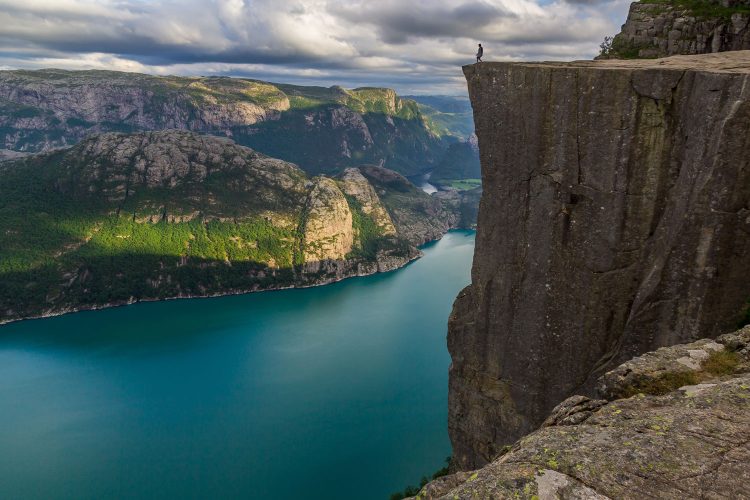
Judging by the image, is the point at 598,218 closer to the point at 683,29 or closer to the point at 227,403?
the point at 683,29

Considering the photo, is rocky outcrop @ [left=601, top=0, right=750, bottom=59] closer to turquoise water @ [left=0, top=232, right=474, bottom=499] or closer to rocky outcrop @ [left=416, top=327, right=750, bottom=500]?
rocky outcrop @ [left=416, top=327, right=750, bottom=500]

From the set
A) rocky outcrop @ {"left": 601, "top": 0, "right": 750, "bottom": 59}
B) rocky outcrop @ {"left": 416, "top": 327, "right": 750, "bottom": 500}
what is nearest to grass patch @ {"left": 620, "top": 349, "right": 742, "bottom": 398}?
rocky outcrop @ {"left": 416, "top": 327, "right": 750, "bottom": 500}

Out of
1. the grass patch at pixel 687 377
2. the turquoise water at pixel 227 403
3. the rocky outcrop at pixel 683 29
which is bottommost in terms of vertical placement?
the turquoise water at pixel 227 403

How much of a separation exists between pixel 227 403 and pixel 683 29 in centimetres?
9484

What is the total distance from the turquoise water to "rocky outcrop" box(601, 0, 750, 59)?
60607mm

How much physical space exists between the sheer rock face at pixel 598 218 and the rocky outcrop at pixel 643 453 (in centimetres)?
886

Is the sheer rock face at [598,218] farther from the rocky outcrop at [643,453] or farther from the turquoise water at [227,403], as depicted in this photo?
the turquoise water at [227,403]

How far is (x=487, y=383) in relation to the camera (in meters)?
35.5

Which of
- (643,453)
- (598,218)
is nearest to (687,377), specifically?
(643,453)

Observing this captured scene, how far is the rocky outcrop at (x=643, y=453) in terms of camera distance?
35.9 ft

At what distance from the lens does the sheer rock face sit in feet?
73.8

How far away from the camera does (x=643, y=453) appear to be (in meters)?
11.8

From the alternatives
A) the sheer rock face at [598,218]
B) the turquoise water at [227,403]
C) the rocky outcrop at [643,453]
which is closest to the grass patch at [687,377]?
the rocky outcrop at [643,453]

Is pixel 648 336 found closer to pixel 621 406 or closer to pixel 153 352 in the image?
pixel 621 406
